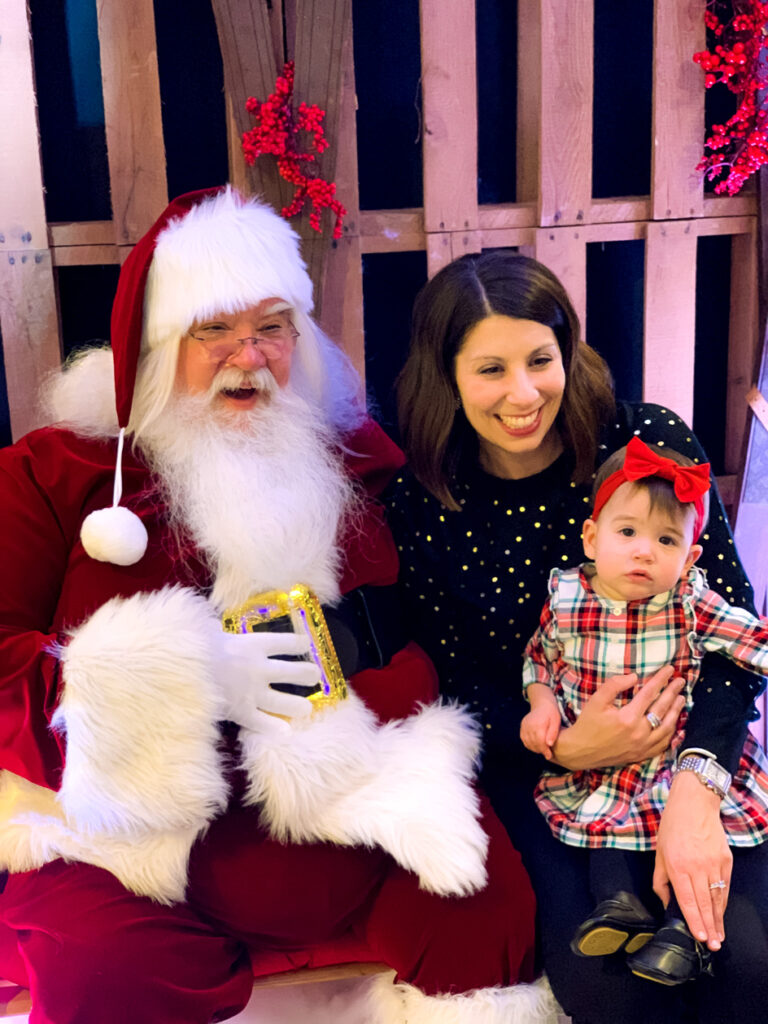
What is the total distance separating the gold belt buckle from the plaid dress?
423 millimetres

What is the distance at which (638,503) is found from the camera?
68.2 inches

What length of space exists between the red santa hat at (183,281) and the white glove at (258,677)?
0.26m

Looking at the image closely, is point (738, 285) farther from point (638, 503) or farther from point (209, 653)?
point (209, 653)

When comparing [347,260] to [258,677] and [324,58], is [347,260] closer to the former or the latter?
[324,58]

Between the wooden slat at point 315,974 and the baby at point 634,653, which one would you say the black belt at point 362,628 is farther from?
the wooden slat at point 315,974

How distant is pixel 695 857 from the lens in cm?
164

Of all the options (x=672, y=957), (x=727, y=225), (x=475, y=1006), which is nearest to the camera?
(x=672, y=957)

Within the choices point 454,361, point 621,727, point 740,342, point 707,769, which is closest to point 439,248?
point 454,361

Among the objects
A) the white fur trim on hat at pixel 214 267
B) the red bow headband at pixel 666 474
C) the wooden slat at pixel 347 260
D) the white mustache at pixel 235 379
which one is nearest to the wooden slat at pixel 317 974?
the red bow headband at pixel 666 474

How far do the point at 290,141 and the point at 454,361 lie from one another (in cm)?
68

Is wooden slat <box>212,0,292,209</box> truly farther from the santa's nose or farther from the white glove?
the white glove

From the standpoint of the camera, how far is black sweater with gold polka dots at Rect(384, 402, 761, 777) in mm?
2059

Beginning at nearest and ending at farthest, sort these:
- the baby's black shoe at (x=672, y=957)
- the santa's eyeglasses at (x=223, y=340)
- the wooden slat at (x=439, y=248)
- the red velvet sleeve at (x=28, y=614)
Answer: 1. the baby's black shoe at (x=672, y=957)
2. the red velvet sleeve at (x=28, y=614)
3. the santa's eyeglasses at (x=223, y=340)
4. the wooden slat at (x=439, y=248)

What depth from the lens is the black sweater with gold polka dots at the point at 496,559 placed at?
2059 millimetres
